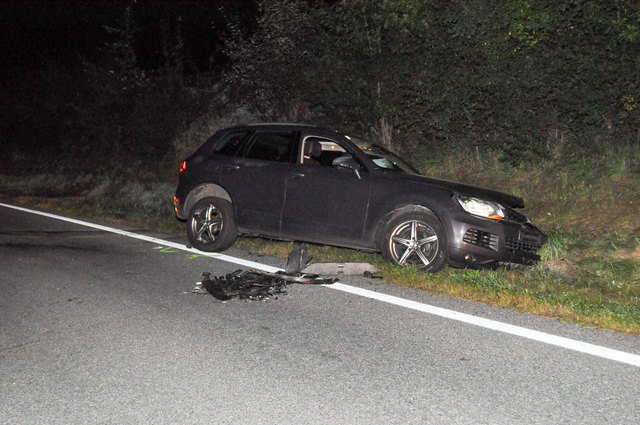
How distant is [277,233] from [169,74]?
1373 cm

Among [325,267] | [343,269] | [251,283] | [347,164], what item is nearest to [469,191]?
[347,164]

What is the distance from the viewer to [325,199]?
767cm

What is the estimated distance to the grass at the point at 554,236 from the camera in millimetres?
5812

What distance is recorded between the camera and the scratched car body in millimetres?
6879

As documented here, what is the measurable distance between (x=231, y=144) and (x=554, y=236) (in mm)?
4486

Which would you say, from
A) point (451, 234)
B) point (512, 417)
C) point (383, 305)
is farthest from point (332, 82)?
point (512, 417)

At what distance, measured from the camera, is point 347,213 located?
24.6ft

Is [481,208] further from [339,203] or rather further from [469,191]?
[339,203]

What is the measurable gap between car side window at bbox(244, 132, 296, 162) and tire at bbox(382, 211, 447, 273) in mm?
1753

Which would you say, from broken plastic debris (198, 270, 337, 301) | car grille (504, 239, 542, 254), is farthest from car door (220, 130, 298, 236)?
car grille (504, 239, 542, 254)

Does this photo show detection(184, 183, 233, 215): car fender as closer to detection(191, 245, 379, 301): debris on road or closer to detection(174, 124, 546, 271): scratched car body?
detection(174, 124, 546, 271): scratched car body

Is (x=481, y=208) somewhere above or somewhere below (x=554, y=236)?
above

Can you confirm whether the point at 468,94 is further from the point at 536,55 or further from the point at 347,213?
the point at 347,213

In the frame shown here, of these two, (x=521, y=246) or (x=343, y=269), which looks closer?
(x=521, y=246)
